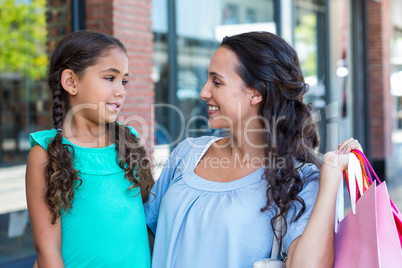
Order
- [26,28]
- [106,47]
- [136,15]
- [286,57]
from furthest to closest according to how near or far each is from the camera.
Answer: [26,28]
[136,15]
[106,47]
[286,57]

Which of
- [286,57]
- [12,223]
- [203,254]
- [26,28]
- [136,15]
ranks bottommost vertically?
[12,223]

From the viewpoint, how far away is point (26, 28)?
934 centimetres

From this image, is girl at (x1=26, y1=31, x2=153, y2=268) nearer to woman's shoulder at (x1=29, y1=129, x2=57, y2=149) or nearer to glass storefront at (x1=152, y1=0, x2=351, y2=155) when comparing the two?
woman's shoulder at (x1=29, y1=129, x2=57, y2=149)

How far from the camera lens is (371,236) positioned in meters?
1.45

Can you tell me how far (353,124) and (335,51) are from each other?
1691mm

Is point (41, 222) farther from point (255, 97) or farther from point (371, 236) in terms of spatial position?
point (371, 236)

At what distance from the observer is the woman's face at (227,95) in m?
1.96

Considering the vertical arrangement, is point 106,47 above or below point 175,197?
above

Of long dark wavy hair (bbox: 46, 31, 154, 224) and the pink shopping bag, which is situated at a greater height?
long dark wavy hair (bbox: 46, 31, 154, 224)

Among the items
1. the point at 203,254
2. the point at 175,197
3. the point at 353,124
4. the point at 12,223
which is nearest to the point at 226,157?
the point at 175,197

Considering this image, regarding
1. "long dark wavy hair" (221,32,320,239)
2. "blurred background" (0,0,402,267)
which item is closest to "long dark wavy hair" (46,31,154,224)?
"long dark wavy hair" (221,32,320,239)

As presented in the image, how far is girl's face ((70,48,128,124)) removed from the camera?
6.57 ft

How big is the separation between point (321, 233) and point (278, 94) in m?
0.61

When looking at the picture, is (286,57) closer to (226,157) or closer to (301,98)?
(301,98)
